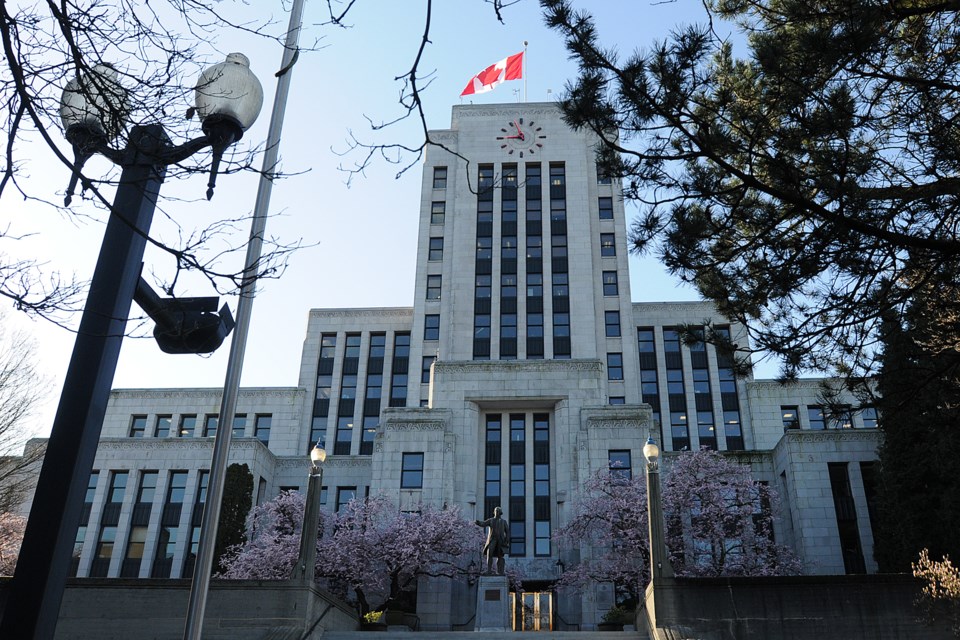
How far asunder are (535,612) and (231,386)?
108 feet

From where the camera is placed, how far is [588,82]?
397 inches

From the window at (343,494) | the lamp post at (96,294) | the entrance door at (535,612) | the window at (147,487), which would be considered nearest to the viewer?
the lamp post at (96,294)

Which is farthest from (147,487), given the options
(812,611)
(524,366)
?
(812,611)

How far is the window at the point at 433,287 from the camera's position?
61062 mm

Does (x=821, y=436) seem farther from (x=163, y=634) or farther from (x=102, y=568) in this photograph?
(x=102, y=568)

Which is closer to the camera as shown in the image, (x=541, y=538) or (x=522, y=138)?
(x=541, y=538)

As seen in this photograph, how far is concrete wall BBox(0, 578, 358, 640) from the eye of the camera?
1727cm

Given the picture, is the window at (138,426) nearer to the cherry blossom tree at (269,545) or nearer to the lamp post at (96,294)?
the cherry blossom tree at (269,545)

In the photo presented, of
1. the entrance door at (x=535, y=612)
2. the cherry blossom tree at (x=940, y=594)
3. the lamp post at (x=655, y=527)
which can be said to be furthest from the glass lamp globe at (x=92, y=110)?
the entrance door at (x=535, y=612)

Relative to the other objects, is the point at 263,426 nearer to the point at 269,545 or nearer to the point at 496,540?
the point at 269,545

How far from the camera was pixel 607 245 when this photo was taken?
6184 cm

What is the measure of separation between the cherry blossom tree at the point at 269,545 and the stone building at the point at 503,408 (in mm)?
4580

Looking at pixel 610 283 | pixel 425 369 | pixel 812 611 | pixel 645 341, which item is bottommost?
pixel 812 611

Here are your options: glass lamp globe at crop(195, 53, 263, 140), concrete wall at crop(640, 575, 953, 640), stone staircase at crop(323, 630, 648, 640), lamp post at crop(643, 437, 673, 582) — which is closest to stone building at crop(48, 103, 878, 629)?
stone staircase at crop(323, 630, 648, 640)
